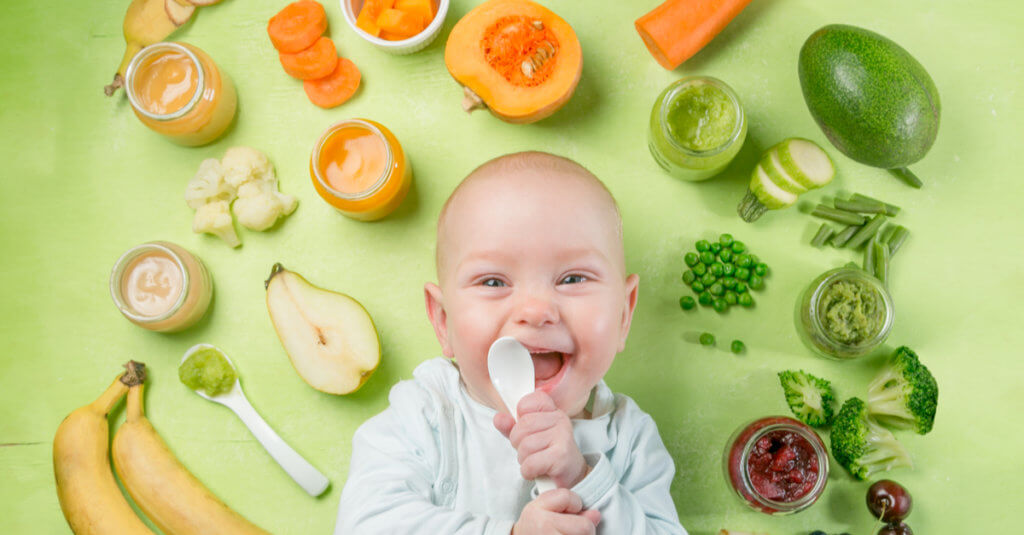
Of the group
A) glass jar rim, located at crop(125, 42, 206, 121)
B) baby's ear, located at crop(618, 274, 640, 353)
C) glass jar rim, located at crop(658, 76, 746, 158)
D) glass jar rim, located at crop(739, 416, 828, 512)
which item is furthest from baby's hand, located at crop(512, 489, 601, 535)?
glass jar rim, located at crop(125, 42, 206, 121)

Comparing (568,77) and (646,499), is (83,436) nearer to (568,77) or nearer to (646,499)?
(646,499)

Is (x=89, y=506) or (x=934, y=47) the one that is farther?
(x=934, y=47)

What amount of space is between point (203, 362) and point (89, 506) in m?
0.41

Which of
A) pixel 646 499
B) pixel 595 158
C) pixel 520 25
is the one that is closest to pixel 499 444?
pixel 646 499

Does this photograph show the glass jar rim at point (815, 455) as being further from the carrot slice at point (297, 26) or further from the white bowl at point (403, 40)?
the carrot slice at point (297, 26)

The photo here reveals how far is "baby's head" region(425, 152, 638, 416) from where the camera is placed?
49.4 inches

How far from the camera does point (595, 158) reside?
1.84 m

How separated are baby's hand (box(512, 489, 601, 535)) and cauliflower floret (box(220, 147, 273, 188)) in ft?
3.62

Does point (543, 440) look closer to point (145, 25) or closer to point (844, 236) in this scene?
point (844, 236)

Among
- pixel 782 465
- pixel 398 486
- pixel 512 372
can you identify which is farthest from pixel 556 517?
pixel 782 465

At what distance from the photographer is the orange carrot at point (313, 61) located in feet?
5.87

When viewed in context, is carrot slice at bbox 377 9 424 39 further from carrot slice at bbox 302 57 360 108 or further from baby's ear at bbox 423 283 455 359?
baby's ear at bbox 423 283 455 359

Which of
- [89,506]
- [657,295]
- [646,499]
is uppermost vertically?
[657,295]

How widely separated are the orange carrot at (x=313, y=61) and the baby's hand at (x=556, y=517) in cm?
119
